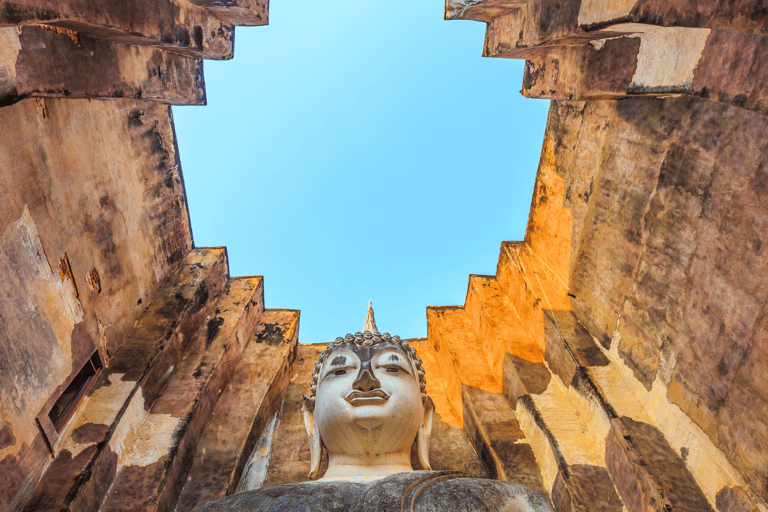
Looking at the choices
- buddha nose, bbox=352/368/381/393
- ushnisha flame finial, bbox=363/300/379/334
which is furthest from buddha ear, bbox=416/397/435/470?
ushnisha flame finial, bbox=363/300/379/334

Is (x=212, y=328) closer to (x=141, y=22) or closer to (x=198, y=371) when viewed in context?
(x=198, y=371)

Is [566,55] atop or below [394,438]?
atop

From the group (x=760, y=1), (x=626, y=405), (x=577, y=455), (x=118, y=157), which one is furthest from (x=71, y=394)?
(x=760, y=1)

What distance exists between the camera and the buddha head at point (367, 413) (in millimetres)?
3900

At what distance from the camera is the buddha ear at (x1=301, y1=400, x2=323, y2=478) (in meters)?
4.32

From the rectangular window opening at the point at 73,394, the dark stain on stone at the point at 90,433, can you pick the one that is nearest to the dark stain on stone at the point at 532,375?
the dark stain on stone at the point at 90,433

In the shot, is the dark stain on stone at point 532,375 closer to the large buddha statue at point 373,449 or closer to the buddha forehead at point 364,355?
the large buddha statue at point 373,449

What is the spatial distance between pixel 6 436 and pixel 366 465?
2607 mm

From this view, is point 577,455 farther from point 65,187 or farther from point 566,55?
point 65,187

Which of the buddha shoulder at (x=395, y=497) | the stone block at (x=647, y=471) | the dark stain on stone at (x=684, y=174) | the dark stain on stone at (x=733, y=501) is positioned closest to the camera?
the buddha shoulder at (x=395, y=497)

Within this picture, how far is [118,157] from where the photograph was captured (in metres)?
5.11

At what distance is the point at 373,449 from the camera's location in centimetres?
396

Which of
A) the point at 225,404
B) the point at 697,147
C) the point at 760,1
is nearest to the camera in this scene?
the point at 760,1

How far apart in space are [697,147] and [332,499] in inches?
149
